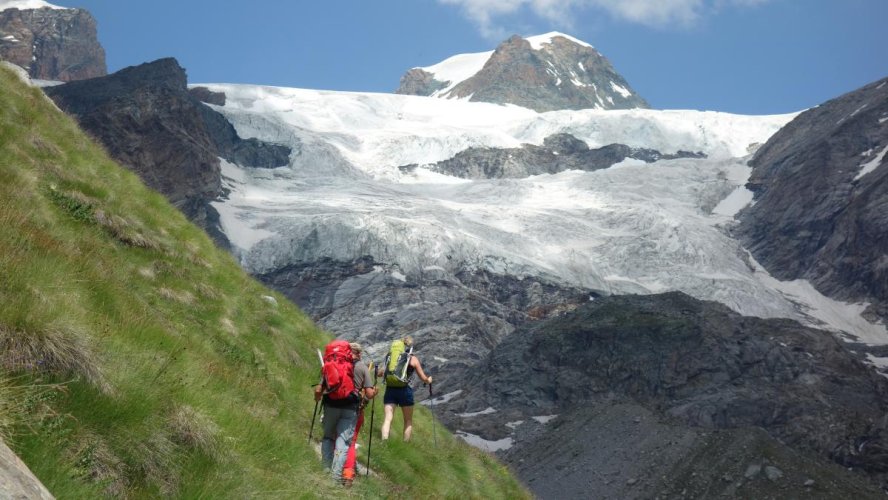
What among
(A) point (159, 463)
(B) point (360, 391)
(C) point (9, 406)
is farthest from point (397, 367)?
(C) point (9, 406)

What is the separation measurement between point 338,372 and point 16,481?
4718 millimetres

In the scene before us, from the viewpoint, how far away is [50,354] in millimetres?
5117

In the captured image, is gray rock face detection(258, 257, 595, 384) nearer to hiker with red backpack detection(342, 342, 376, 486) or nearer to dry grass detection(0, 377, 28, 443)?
hiker with red backpack detection(342, 342, 376, 486)

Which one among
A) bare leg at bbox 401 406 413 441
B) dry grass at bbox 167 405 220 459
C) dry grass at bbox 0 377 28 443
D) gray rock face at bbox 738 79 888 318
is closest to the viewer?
dry grass at bbox 0 377 28 443

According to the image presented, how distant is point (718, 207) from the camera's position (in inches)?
7293

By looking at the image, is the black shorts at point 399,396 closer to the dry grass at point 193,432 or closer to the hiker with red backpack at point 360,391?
the hiker with red backpack at point 360,391

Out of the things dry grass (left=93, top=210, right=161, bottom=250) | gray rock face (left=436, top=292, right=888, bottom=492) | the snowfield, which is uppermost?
dry grass (left=93, top=210, right=161, bottom=250)

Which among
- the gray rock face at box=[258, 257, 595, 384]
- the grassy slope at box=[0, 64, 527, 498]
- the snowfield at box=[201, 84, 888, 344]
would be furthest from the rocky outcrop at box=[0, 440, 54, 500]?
the snowfield at box=[201, 84, 888, 344]

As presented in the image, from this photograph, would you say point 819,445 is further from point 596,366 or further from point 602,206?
point 602,206

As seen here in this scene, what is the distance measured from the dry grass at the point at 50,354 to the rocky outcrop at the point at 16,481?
4.49ft

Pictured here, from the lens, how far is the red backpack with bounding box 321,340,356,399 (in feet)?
26.3

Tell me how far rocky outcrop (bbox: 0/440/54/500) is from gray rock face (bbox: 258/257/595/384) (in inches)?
3915

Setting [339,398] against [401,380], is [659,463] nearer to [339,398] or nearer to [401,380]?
[401,380]

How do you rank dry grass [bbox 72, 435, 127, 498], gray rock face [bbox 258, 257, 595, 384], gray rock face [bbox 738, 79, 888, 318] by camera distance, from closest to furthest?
dry grass [bbox 72, 435, 127, 498]
gray rock face [bbox 258, 257, 595, 384]
gray rock face [bbox 738, 79, 888, 318]
